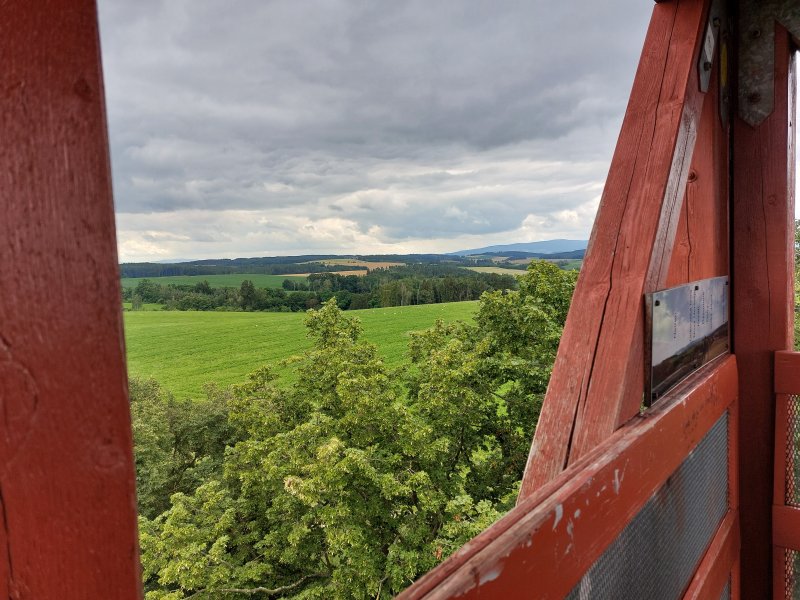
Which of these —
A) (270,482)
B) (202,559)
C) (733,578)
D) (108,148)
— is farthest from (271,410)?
(108,148)

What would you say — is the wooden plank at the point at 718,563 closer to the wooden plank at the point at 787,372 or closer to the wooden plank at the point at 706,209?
the wooden plank at the point at 787,372

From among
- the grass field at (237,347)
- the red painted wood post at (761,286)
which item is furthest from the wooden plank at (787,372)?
the grass field at (237,347)

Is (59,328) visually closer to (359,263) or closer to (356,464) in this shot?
(356,464)

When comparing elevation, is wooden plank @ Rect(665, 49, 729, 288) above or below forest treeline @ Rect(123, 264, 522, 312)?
above

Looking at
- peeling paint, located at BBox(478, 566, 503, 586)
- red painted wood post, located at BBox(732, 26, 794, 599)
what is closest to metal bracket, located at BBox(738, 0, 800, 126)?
red painted wood post, located at BBox(732, 26, 794, 599)

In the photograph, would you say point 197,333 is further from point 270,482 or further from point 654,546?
point 654,546

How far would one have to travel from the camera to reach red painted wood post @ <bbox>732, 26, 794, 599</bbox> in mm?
1748

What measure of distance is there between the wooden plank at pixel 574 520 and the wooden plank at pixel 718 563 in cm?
46

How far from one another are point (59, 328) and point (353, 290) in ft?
47.6

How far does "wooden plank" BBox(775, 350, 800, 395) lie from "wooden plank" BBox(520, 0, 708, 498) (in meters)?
0.93

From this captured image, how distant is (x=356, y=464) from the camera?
7.52 m

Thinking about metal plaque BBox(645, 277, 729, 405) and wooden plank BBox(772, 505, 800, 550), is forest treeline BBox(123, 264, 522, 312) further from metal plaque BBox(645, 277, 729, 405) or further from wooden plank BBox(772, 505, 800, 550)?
wooden plank BBox(772, 505, 800, 550)

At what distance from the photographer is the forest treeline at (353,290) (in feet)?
22.9

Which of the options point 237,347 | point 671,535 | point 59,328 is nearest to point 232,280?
point 237,347
